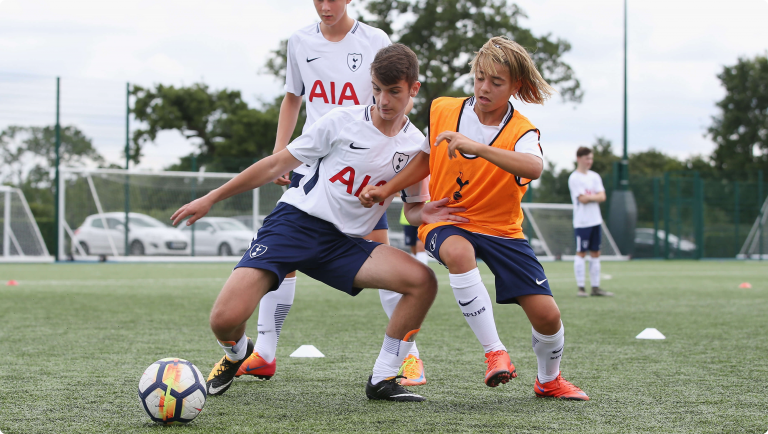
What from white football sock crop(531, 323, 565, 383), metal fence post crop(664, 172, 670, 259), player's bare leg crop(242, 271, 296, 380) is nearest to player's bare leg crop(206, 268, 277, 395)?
player's bare leg crop(242, 271, 296, 380)

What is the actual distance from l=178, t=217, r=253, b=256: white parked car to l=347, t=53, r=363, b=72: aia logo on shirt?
47.9 ft

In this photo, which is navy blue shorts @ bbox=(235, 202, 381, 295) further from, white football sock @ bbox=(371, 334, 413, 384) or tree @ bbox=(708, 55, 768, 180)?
tree @ bbox=(708, 55, 768, 180)

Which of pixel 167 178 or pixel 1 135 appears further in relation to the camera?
pixel 1 135

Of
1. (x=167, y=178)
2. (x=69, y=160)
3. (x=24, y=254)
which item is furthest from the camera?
(x=69, y=160)

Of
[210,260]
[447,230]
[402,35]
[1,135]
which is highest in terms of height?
[402,35]

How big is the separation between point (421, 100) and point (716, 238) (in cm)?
1261

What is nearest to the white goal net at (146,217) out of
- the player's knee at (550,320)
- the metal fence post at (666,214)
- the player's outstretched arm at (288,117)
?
the metal fence post at (666,214)

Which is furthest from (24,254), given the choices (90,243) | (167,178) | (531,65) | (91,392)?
(531,65)

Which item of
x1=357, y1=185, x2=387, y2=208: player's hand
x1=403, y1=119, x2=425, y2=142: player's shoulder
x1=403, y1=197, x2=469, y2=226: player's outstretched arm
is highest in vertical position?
x1=403, y1=119, x2=425, y2=142: player's shoulder

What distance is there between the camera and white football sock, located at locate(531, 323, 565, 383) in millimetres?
3432

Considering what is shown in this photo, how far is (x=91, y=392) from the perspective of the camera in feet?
11.3

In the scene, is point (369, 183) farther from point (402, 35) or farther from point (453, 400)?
point (402, 35)

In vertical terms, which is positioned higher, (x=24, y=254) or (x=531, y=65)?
(x=531, y=65)

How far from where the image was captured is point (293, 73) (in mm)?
4113
